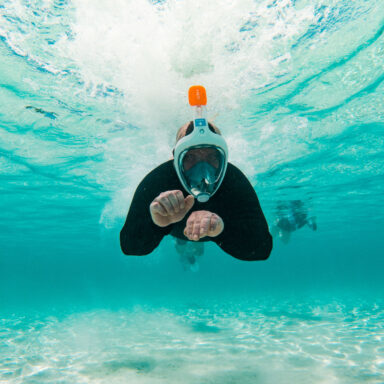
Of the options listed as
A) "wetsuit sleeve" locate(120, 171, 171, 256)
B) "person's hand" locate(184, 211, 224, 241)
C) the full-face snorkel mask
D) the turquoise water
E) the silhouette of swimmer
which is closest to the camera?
"person's hand" locate(184, 211, 224, 241)

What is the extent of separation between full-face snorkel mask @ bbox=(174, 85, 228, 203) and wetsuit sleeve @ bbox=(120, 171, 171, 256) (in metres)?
0.49

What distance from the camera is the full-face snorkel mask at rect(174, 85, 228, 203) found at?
281 cm

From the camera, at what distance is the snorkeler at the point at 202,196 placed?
2.83 m

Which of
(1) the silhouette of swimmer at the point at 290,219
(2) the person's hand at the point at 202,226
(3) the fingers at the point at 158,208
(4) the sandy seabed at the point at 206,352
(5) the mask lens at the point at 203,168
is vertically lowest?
(4) the sandy seabed at the point at 206,352

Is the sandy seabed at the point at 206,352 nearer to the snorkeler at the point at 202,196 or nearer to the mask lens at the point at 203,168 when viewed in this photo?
the snorkeler at the point at 202,196

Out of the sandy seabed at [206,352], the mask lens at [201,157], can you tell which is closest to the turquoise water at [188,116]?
the sandy seabed at [206,352]

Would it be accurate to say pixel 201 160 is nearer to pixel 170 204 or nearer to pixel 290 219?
pixel 170 204

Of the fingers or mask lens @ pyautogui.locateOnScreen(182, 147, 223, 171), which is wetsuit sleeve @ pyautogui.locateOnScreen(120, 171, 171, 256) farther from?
the fingers

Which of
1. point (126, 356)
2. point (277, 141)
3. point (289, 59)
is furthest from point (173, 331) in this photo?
point (289, 59)

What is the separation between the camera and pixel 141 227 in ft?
10.0

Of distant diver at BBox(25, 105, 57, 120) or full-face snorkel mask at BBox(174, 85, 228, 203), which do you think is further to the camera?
distant diver at BBox(25, 105, 57, 120)

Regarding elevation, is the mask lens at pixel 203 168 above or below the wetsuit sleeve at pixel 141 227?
above

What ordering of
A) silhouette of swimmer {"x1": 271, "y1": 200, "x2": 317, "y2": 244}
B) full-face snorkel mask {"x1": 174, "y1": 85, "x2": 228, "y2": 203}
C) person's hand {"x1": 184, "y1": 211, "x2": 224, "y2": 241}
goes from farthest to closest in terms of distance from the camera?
1. silhouette of swimmer {"x1": 271, "y1": 200, "x2": 317, "y2": 244}
2. full-face snorkel mask {"x1": 174, "y1": 85, "x2": 228, "y2": 203}
3. person's hand {"x1": 184, "y1": 211, "x2": 224, "y2": 241}

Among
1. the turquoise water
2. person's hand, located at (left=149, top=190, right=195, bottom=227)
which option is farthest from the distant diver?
person's hand, located at (left=149, top=190, right=195, bottom=227)
